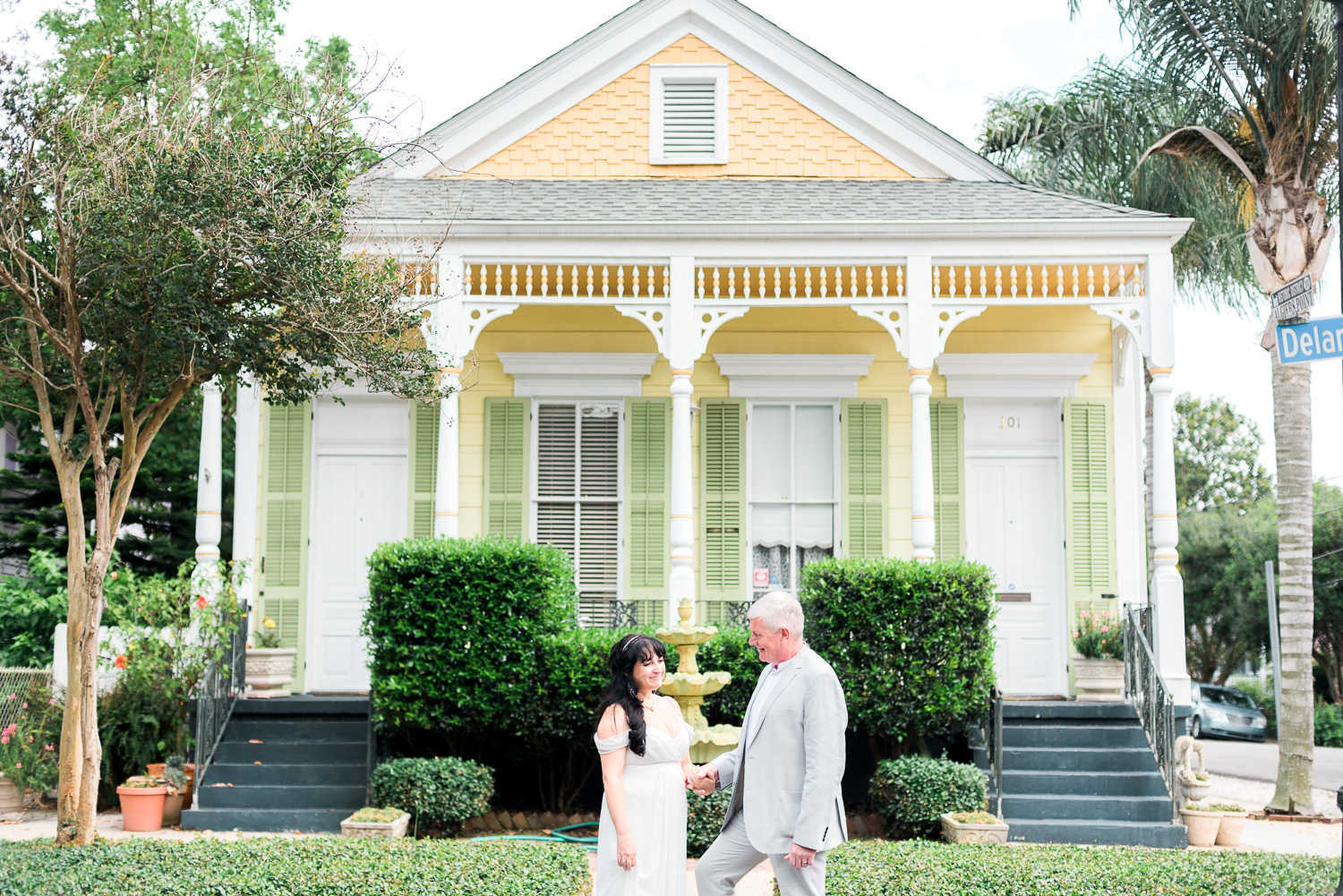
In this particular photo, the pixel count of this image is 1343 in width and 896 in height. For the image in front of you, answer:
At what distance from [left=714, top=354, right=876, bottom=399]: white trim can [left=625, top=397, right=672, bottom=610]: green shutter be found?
741mm

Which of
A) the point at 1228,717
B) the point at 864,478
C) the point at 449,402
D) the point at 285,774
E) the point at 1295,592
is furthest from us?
the point at 1228,717

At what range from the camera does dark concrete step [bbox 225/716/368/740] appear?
34.6 feet

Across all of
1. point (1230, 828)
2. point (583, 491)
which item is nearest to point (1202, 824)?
point (1230, 828)

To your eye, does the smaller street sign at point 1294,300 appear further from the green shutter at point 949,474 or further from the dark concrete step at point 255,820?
the dark concrete step at point 255,820

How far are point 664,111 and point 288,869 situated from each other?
9250 millimetres

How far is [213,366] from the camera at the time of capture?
743 centimetres

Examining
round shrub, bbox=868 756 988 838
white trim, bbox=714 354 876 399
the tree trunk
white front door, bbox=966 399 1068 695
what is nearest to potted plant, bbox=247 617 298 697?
white trim, bbox=714 354 876 399

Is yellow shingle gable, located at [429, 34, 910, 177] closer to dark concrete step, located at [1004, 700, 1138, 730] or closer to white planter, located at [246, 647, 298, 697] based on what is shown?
white planter, located at [246, 647, 298, 697]

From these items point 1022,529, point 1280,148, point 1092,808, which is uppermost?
point 1280,148

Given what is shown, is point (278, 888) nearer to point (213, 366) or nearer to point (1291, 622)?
point (213, 366)

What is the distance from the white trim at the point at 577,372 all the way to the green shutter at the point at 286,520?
211 cm

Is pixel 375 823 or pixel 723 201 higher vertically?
pixel 723 201

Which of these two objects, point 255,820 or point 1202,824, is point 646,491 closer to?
point 255,820

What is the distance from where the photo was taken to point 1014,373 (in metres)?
12.5
